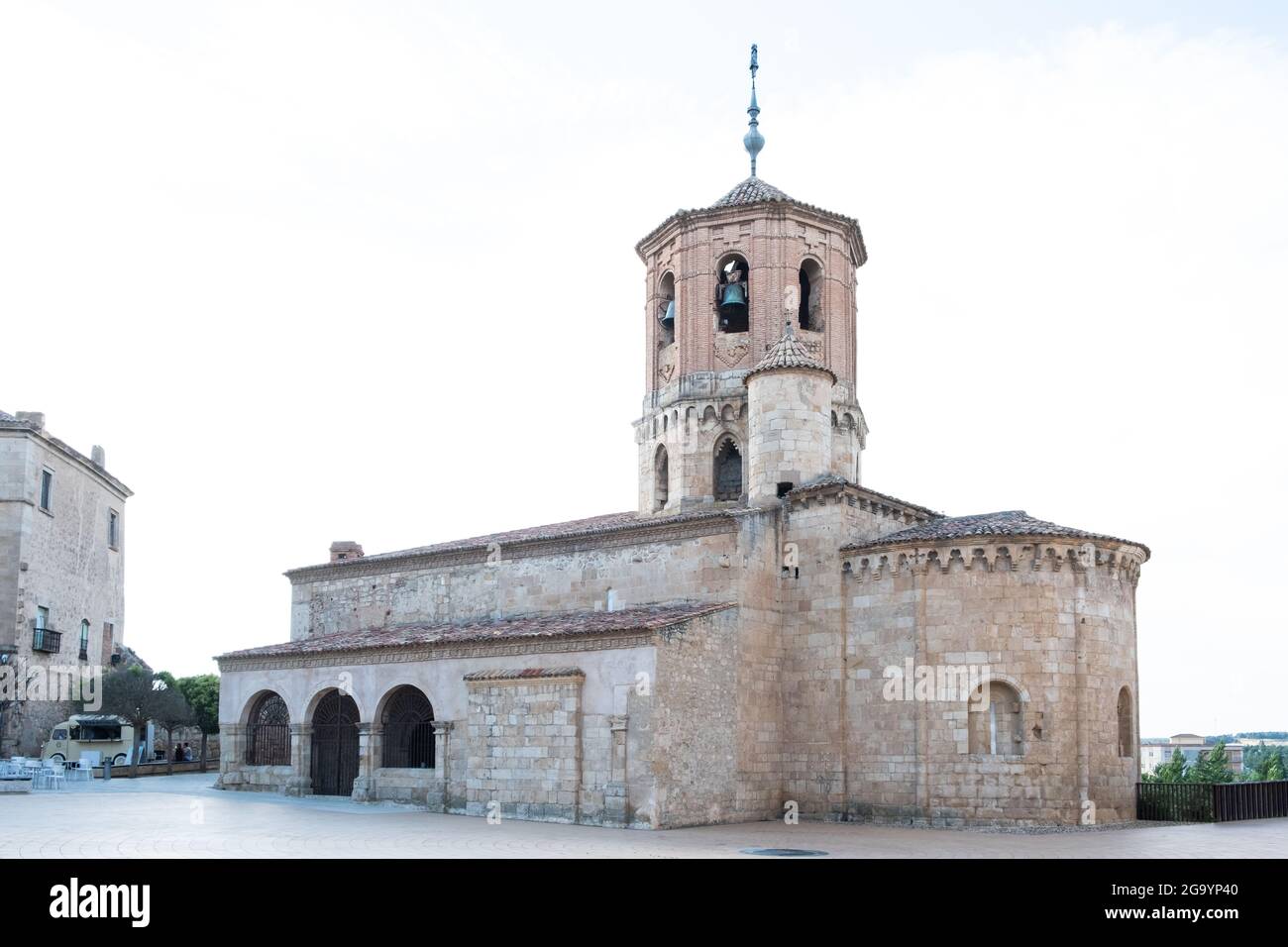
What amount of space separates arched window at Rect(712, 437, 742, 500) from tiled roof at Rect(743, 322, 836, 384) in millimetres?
1879

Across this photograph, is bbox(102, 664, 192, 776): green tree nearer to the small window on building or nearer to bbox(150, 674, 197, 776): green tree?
bbox(150, 674, 197, 776): green tree

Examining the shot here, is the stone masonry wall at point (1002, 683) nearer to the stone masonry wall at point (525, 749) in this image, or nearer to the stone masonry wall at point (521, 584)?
the stone masonry wall at point (521, 584)

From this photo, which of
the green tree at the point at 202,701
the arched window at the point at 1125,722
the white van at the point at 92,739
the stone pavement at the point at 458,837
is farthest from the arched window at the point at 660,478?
the green tree at the point at 202,701

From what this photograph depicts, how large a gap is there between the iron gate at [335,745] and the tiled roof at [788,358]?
12.0 meters

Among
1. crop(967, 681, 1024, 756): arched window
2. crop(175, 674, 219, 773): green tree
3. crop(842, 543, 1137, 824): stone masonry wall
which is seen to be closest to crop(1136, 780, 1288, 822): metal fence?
crop(842, 543, 1137, 824): stone masonry wall

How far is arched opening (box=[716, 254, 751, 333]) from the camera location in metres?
27.8

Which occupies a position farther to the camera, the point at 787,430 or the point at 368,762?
the point at 368,762

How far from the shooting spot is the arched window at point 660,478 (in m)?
28.6

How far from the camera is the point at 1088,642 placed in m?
22.4

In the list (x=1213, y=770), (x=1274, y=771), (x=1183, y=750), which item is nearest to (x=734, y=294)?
(x=1213, y=770)

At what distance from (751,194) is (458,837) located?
16519 mm

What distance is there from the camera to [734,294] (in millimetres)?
27797

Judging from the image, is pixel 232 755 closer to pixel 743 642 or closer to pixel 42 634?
pixel 42 634
